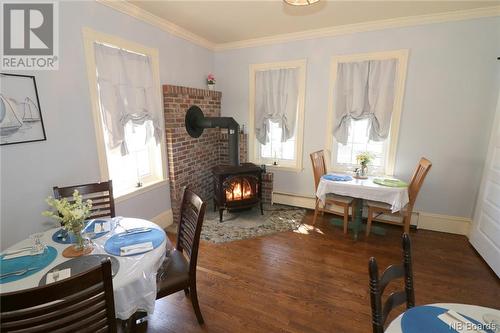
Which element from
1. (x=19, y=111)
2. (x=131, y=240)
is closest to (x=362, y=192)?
(x=131, y=240)

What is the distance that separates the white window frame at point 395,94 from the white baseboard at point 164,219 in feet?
8.32

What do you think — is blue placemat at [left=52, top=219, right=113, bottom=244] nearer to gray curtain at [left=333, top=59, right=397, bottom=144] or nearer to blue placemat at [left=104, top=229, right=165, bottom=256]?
blue placemat at [left=104, top=229, right=165, bottom=256]

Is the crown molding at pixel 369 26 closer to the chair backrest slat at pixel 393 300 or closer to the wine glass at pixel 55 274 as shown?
the chair backrest slat at pixel 393 300

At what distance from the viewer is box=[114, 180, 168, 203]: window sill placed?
2655 millimetres

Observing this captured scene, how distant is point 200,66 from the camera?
383cm

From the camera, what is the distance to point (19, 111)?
5.93 feet

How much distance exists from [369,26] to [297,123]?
1551 mm

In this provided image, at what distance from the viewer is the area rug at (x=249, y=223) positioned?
3125mm

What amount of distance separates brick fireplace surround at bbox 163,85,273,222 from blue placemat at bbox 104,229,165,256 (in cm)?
179

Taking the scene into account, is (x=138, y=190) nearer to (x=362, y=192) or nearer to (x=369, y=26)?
(x=362, y=192)

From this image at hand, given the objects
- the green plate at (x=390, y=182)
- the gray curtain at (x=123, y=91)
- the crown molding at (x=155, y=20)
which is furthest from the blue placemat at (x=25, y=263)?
the green plate at (x=390, y=182)

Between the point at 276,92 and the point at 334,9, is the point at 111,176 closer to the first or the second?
the point at 276,92

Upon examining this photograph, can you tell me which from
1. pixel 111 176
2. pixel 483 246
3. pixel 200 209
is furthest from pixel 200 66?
pixel 483 246

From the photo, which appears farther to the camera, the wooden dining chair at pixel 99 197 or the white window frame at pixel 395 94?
the white window frame at pixel 395 94
